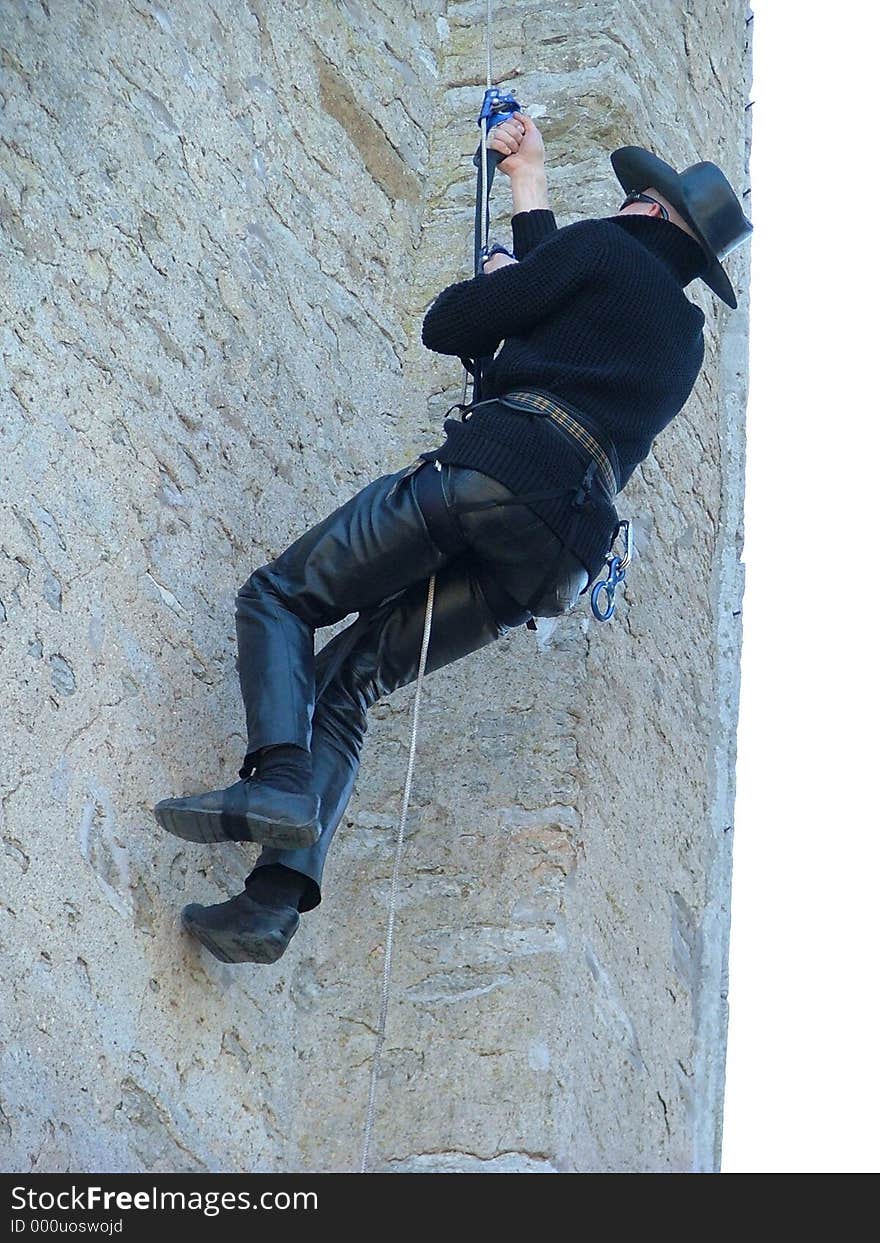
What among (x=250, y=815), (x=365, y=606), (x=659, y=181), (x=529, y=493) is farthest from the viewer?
(x=659, y=181)

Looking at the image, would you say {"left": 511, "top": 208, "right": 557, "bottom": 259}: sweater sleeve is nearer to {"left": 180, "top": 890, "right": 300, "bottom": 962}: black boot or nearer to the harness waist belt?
the harness waist belt

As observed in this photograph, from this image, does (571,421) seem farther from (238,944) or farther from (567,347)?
(238,944)

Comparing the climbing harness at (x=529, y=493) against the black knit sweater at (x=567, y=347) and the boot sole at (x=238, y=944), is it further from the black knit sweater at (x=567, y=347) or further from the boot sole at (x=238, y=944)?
the boot sole at (x=238, y=944)

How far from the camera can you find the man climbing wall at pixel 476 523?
391cm

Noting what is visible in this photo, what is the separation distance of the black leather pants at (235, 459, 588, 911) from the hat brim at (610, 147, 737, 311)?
0.73 meters

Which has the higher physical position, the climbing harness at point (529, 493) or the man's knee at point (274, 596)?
the climbing harness at point (529, 493)

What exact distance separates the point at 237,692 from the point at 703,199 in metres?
1.43

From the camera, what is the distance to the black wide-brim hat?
4.18 m

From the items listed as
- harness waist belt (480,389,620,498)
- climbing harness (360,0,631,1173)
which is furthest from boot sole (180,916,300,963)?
harness waist belt (480,389,620,498)

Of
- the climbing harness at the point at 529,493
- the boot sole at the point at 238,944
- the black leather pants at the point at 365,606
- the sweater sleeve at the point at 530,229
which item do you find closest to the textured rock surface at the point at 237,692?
the boot sole at the point at 238,944

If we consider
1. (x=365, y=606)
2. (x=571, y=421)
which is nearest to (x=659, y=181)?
(x=571, y=421)

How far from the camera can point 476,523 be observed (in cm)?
394
